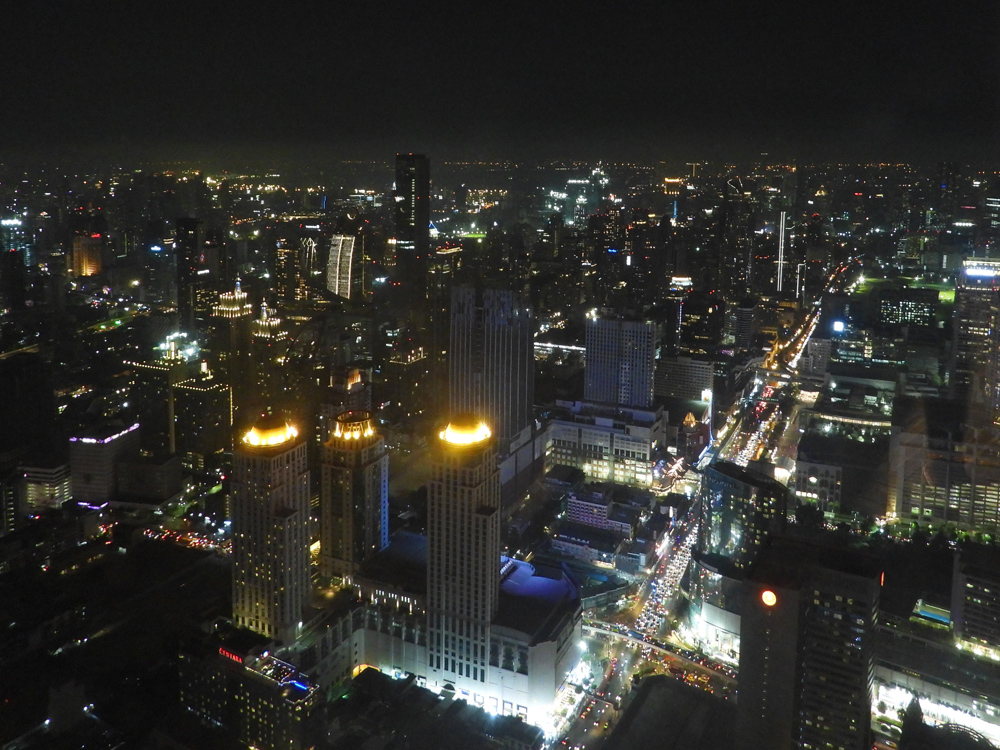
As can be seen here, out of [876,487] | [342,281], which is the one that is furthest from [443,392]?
[876,487]

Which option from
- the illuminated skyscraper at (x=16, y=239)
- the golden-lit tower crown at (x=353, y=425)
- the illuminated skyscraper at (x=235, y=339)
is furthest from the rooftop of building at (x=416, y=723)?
the illuminated skyscraper at (x=16, y=239)

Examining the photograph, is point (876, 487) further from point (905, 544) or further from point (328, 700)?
point (328, 700)

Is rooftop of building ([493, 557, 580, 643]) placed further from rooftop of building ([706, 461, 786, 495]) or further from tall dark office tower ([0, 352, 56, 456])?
tall dark office tower ([0, 352, 56, 456])

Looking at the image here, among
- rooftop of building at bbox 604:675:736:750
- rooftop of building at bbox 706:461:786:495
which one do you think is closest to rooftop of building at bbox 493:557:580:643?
rooftop of building at bbox 604:675:736:750

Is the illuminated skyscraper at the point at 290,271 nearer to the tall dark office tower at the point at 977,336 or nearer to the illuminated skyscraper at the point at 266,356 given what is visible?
the illuminated skyscraper at the point at 266,356

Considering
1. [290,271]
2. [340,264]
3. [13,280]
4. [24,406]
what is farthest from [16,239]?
[340,264]

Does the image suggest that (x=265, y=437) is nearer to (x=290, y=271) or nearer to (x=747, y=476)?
(x=747, y=476)

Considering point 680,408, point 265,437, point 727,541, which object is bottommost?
point 727,541

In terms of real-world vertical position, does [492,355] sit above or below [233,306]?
below
